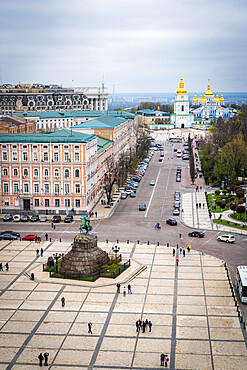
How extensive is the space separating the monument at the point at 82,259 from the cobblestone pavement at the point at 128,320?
1.89 m

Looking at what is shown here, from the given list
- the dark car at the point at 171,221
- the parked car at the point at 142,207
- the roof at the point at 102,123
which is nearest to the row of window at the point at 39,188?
the parked car at the point at 142,207

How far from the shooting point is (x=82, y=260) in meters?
53.6

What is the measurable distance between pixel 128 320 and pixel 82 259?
11.2 metres

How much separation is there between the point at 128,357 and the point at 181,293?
12.8 metres

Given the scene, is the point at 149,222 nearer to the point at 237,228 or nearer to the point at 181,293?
the point at 237,228

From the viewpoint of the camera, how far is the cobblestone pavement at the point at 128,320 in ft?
124

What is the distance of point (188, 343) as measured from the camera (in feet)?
131

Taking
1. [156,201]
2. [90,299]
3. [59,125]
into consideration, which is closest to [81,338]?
[90,299]

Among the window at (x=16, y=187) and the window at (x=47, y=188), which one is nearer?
the window at (x=47, y=188)

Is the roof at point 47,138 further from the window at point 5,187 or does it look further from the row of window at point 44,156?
the window at point 5,187

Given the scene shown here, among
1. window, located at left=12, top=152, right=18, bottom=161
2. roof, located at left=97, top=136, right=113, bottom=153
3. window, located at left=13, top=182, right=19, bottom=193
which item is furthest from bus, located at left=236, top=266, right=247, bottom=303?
roof, located at left=97, top=136, right=113, bottom=153

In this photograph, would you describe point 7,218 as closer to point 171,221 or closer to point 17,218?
point 17,218

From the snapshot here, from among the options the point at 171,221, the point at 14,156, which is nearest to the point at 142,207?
the point at 171,221

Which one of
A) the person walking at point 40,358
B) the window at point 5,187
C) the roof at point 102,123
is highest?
the roof at point 102,123
